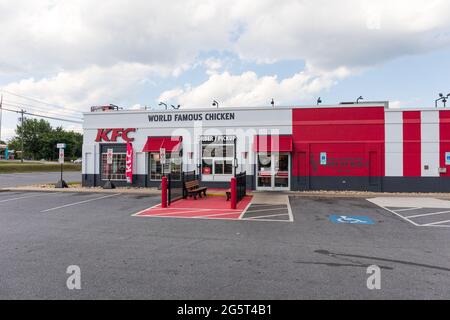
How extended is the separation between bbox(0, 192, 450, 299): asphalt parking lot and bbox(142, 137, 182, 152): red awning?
9691 mm

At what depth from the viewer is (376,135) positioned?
668 inches

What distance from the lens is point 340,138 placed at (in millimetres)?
17219

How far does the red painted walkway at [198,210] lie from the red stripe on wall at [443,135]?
41.6 feet

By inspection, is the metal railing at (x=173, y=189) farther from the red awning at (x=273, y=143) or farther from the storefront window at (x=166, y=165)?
the red awning at (x=273, y=143)

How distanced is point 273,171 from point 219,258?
12892mm

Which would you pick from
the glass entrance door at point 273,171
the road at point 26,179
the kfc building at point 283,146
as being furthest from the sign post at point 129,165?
the road at point 26,179

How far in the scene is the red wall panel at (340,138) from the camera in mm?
16984

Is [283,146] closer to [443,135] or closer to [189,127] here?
[189,127]

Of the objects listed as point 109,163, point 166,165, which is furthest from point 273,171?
point 109,163

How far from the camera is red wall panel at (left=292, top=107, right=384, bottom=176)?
55.7 ft

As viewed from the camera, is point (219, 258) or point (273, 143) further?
point (273, 143)

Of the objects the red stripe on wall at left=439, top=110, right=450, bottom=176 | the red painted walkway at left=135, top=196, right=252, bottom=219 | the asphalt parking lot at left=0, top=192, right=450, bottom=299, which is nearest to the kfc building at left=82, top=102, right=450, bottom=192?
the red stripe on wall at left=439, top=110, right=450, bottom=176
